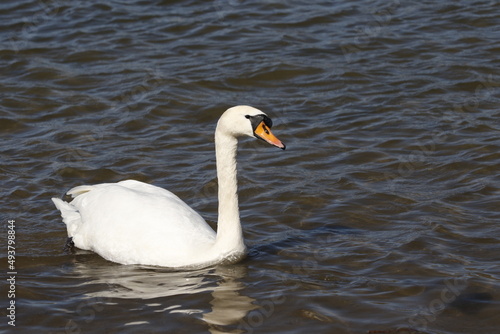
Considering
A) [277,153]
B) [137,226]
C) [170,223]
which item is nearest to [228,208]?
[170,223]

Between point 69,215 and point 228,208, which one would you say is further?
point 69,215

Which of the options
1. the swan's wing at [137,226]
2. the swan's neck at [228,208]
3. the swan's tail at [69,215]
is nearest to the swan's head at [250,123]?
the swan's neck at [228,208]

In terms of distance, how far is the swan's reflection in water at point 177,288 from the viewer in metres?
6.89

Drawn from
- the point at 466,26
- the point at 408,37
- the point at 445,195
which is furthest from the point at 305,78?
the point at 445,195

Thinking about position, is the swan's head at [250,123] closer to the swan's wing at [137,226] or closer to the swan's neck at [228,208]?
the swan's neck at [228,208]

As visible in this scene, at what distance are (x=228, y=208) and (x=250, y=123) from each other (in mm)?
856

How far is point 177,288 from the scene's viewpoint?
7.31 m

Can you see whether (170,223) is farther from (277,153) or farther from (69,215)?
(277,153)

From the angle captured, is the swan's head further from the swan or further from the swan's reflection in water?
the swan's reflection in water

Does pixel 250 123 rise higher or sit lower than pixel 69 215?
higher

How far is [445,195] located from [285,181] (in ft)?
5.47

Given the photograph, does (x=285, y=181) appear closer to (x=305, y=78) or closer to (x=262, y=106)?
(x=262, y=106)

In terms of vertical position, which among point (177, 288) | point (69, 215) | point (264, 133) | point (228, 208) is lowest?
point (177, 288)

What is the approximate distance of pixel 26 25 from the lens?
14.8 metres
